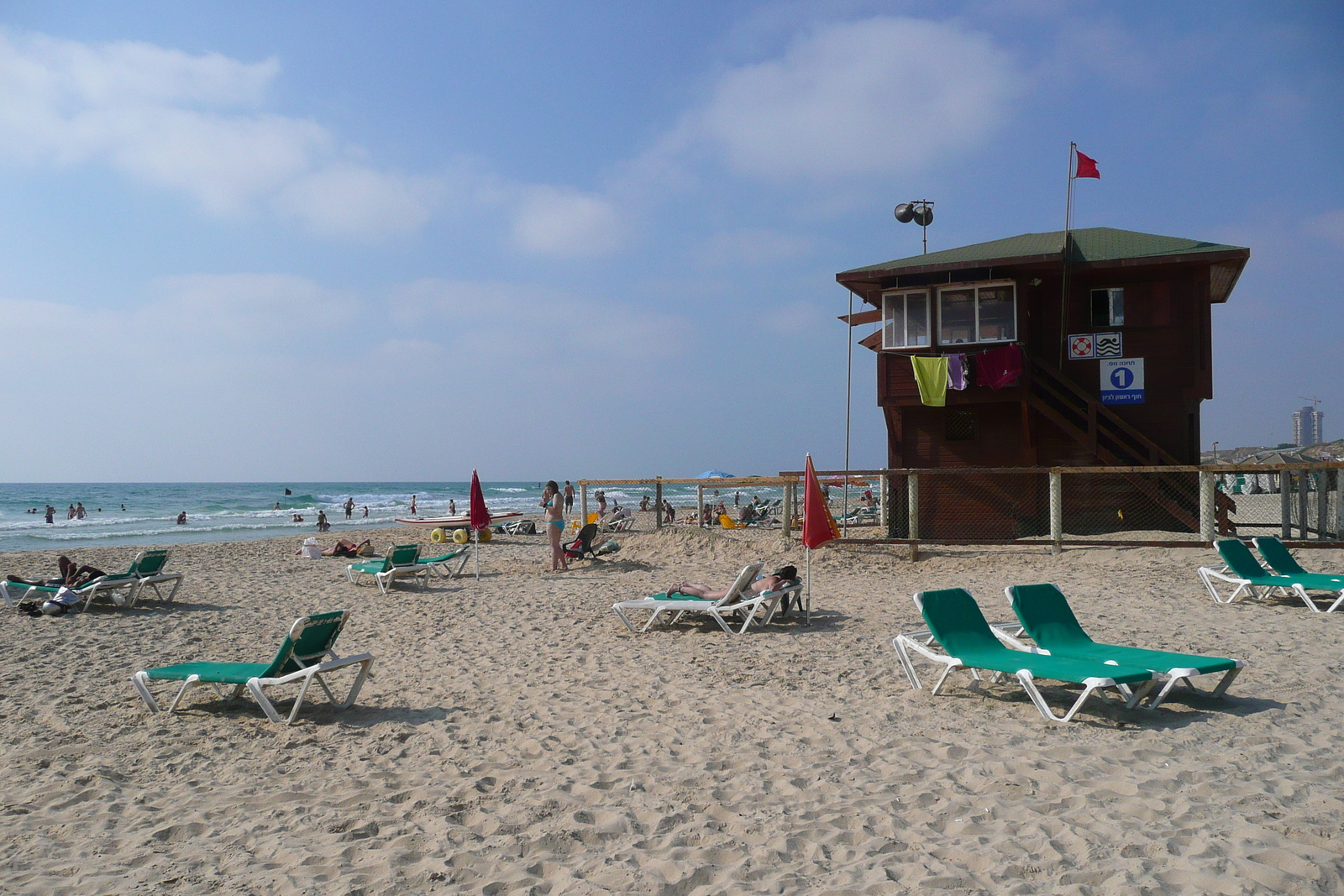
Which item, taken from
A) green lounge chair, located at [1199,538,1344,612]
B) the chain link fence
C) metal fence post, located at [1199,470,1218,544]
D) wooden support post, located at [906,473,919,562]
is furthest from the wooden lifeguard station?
green lounge chair, located at [1199,538,1344,612]

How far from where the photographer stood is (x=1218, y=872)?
131 inches

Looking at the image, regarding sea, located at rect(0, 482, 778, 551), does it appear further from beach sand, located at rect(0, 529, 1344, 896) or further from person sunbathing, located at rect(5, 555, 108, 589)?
beach sand, located at rect(0, 529, 1344, 896)

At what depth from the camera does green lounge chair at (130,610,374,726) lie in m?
5.91

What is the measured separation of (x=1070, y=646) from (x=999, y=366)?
12041 mm

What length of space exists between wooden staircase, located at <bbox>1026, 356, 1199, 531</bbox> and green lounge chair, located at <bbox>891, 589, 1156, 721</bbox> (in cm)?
1176

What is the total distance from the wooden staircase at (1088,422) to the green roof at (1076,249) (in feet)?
7.91

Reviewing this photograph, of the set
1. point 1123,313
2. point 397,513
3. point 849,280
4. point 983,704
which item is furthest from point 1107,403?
point 397,513

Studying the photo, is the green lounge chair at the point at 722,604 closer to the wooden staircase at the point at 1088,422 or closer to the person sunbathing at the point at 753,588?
the person sunbathing at the point at 753,588

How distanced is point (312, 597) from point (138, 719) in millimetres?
6843

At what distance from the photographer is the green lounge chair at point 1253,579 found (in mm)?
9062

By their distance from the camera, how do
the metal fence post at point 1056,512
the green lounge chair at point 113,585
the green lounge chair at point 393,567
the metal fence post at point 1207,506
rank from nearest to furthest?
the green lounge chair at point 113,585, the metal fence post at point 1207,506, the green lounge chair at point 393,567, the metal fence post at point 1056,512

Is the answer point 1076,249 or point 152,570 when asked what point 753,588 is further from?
point 1076,249

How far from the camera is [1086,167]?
1802cm

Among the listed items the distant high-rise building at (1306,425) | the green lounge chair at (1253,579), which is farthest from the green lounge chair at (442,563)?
the distant high-rise building at (1306,425)
